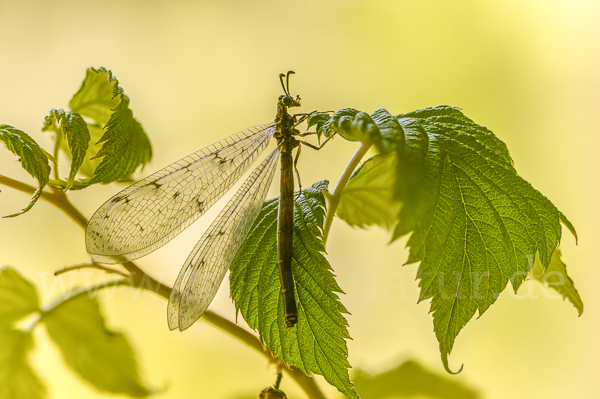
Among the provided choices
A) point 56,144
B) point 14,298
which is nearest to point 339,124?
point 56,144

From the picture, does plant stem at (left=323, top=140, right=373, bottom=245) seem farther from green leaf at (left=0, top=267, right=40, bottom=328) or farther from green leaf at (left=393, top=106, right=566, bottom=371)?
green leaf at (left=0, top=267, right=40, bottom=328)

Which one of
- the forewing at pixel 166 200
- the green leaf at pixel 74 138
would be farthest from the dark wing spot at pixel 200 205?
the green leaf at pixel 74 138

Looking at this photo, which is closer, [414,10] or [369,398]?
[369,398]

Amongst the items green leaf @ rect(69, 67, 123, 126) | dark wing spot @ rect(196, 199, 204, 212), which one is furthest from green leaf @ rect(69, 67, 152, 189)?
dark wing spot @ rect(196, 199, 204, 212)

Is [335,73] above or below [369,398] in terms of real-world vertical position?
above

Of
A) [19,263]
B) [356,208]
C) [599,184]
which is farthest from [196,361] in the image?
[599,184]

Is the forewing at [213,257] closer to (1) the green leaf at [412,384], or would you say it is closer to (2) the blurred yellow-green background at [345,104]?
(1) the green leaf at [412,384]

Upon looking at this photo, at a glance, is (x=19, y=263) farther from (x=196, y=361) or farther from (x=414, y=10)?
(x=414, y=10)

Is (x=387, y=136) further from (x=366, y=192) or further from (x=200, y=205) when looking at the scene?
(x=200, y=205)
